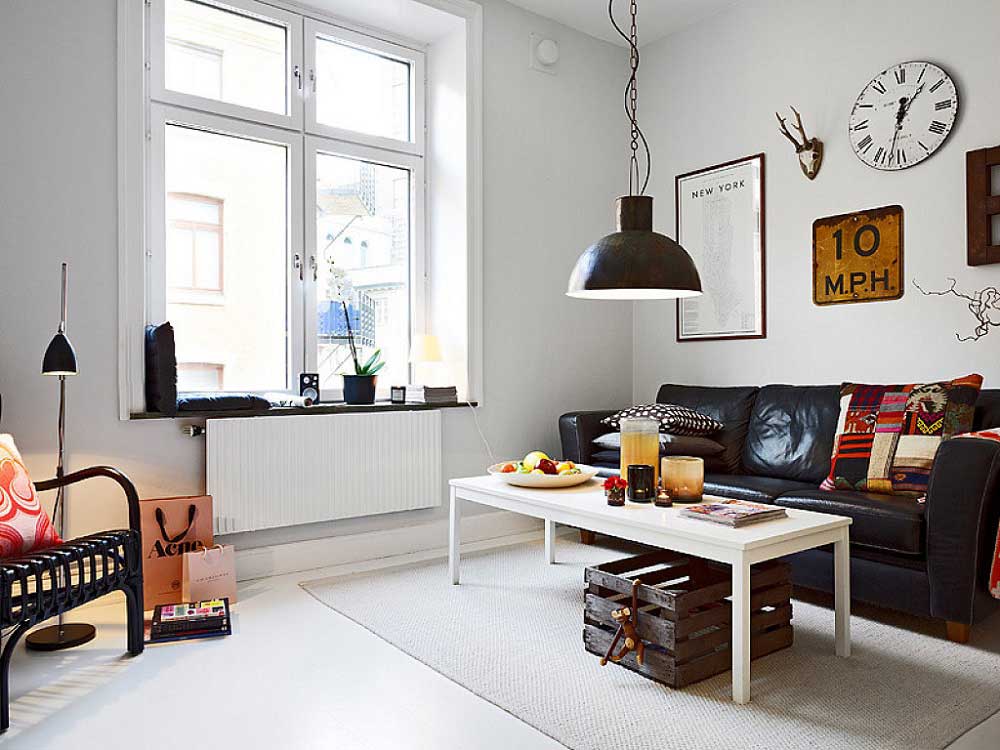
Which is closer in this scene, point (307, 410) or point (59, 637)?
point (59, 637)

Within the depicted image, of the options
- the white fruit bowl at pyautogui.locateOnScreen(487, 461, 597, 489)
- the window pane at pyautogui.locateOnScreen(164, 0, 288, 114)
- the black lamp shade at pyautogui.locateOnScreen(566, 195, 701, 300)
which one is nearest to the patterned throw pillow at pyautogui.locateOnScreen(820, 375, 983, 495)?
the white fruit bowl at pyautogui.locateOnScreen(487, 461, 597, 489)

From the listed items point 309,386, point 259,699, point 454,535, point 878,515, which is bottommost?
point 259,699

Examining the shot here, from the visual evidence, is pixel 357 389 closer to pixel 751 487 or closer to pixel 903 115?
pixel 751 487

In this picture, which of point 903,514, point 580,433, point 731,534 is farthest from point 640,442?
point 580,433

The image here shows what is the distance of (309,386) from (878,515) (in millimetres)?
2558

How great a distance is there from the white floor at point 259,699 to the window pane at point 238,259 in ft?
4.44

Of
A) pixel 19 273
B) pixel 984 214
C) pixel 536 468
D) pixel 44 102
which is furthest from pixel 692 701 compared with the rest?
pixel 44 102

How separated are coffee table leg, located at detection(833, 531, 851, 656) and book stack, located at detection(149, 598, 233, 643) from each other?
2094mm

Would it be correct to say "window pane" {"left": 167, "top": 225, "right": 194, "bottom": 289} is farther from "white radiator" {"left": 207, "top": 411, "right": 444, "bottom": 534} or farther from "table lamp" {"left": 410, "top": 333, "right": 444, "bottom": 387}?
"table lamp" {"left": 410, "top": 333, "right": 444, "bottom": 387}

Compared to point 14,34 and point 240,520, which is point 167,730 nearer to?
point 240,520

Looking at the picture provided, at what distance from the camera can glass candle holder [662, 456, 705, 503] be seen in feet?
8.96

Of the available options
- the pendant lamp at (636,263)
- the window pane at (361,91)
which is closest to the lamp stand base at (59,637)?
the pendant lamp at (636,263)

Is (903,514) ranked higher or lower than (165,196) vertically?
lower

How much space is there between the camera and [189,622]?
2.82m
